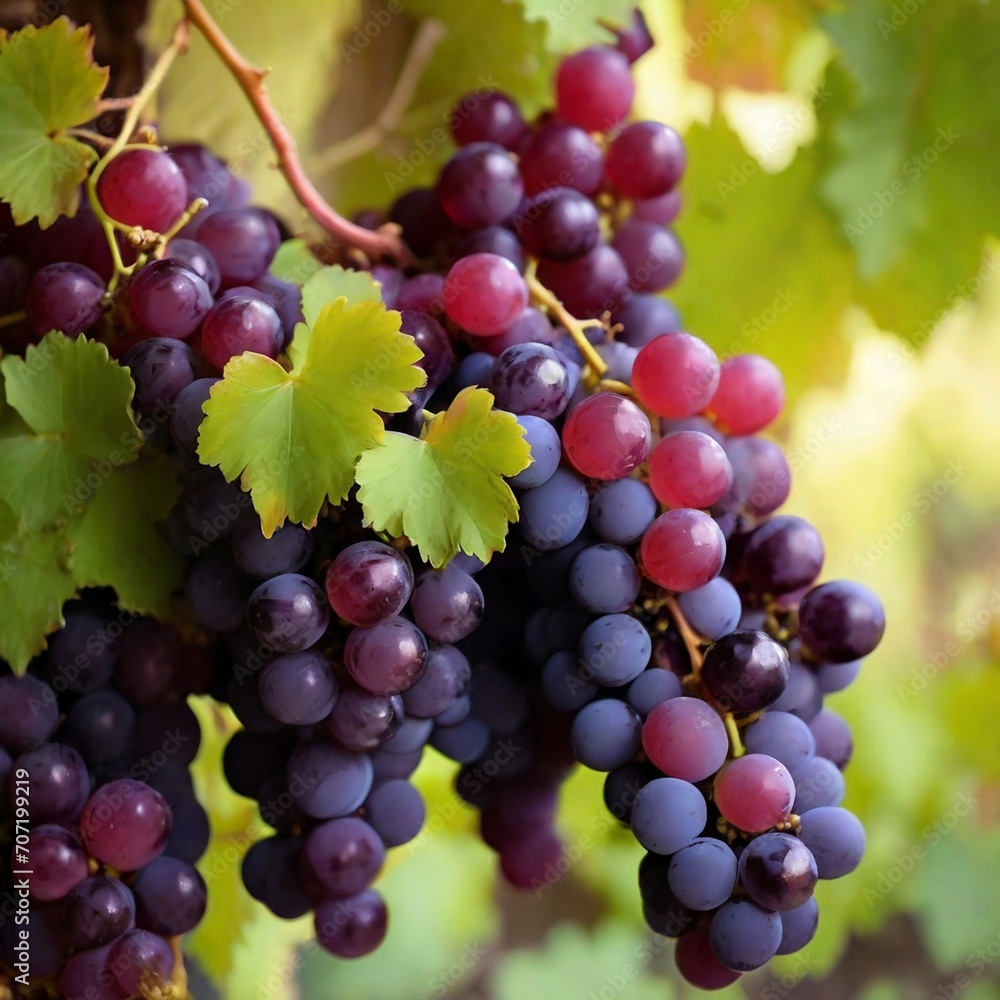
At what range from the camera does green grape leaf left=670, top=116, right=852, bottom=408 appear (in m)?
0.84

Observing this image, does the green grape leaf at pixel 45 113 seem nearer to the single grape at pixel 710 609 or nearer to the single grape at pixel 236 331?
the single grape at pixel 236 331

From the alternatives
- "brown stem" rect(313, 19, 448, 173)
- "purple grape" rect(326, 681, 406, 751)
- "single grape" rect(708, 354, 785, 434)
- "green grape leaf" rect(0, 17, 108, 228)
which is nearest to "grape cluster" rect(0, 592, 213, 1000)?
"purple grape" rect(326, 681, 406, 751)

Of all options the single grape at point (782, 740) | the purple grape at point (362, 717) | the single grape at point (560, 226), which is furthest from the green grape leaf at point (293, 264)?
the single grape at point (782, 740)

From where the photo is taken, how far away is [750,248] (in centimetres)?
85

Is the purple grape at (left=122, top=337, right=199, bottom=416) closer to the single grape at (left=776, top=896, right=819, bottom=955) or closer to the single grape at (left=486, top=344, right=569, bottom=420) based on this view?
the single grape at (left=486, top=344, right=569, bottom=420)

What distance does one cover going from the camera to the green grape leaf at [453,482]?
446 mm

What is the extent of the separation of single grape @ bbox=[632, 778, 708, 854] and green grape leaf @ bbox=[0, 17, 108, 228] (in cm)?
40

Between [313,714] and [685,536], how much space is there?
0.19 meters

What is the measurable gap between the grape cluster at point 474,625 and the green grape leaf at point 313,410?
0.03 m

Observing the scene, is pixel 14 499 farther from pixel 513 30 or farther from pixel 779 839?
pixel 513 30

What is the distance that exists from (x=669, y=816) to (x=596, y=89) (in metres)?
0.43

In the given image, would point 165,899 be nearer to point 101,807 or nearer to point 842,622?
point 101,807

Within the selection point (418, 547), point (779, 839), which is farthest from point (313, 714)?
point (779, 839)

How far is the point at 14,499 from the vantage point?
495 mm
